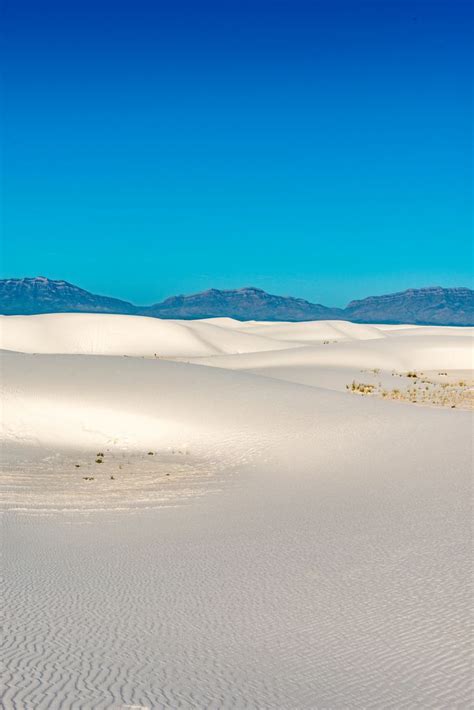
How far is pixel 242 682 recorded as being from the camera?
4.75 metres

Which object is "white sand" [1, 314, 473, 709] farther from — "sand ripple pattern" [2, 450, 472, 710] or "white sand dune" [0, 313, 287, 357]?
"white sand dune" [0, 313, 287, 357]

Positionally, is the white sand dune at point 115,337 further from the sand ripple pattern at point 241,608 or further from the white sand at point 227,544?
the sand ripple pattern at point 241,608

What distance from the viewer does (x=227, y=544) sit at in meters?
9.03

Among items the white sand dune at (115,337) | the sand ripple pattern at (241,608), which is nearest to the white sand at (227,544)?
the sand ripple pattern at (241,608)

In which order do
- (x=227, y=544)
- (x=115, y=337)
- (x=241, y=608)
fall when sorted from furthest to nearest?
(x=115, y=337)
(x=227, y=544)
(x=241, y=608)

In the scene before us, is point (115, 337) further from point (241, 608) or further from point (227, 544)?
point (241, 608)

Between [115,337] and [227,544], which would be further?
[115,337]

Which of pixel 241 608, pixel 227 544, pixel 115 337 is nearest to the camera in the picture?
pixel 241 608

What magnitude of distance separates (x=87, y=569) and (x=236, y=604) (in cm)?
204

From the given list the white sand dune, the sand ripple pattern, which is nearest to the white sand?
the sand ripple pattern

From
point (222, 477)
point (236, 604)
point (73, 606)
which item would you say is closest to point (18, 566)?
point (73, 606)

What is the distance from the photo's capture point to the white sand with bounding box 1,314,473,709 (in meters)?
4.88

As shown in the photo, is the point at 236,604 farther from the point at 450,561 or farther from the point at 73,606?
the point at 450,561

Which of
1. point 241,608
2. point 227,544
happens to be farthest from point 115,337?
point 241,608
